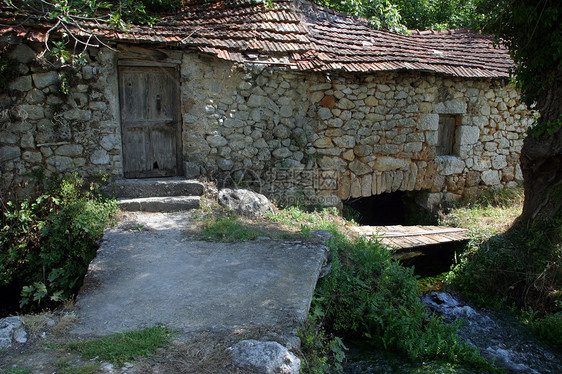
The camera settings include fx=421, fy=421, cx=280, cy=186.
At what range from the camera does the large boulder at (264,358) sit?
2586 mm

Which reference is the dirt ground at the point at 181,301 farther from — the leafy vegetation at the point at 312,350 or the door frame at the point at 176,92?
the door frame at the point at 176,92

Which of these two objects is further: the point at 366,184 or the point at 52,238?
the point at 366,184

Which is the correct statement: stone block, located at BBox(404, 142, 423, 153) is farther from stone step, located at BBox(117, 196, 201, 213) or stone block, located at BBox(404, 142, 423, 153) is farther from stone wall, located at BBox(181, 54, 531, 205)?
stone step, located at BBox(117, 196, 201, 213)

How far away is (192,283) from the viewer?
3711 millimetres

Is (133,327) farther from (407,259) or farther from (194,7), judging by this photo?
(194,7)

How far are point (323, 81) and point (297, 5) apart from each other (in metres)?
1.83

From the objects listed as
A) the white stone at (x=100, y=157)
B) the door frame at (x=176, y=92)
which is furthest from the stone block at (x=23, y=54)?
the white stone at (x=100, y=157)

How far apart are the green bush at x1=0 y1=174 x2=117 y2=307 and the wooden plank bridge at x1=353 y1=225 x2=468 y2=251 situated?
3708 mm

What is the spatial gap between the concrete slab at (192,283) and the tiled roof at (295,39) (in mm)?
2753

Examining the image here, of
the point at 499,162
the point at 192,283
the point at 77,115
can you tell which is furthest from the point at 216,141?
the point at 499,162

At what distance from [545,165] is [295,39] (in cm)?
→ 407

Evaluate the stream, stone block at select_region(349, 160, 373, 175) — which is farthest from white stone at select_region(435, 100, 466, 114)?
the stream

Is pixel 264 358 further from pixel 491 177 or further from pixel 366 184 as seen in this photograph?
pixel 491 177

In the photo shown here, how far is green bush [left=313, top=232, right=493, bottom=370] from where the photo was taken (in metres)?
3.96
